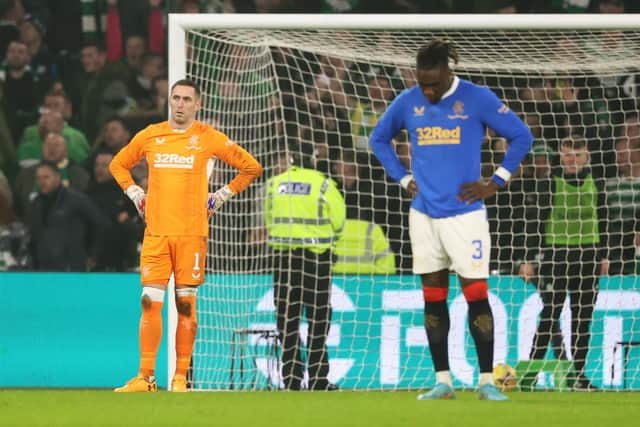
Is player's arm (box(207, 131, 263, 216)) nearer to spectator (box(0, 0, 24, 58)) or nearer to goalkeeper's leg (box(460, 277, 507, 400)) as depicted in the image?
goalkeeper's leg (box(460, 277, 507, 400))

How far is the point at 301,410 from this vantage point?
5.41 meters

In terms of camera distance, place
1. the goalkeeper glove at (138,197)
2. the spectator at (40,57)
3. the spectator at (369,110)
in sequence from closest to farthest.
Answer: the goalkeeper glove at (138,197), the spectator at (369,110), the spectator at (40,57)

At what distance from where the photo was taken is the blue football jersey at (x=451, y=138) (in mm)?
6055

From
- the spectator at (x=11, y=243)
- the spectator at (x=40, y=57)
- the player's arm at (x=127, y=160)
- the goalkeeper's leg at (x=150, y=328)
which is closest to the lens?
the goalkeeper's leg at (x=150, y=328)

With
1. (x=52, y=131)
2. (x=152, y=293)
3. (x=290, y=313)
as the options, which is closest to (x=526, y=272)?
(x=290, y=313)

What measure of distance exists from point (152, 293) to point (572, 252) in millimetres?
3491

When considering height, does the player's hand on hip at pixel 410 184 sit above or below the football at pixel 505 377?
above

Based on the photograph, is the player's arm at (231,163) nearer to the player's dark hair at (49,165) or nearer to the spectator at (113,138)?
the player's dark hair at (49,165)

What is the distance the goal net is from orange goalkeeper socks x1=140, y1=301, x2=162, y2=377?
5.61ft

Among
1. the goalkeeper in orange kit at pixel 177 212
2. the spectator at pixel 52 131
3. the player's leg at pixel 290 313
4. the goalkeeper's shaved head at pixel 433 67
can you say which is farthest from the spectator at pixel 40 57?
the goalkeeper's shaved head at pixel 433 67

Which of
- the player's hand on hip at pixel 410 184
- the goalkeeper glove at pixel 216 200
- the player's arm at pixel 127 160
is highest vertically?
the player's arm at pixel 127 160

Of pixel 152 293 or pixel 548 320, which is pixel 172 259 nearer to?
pixel 152 293

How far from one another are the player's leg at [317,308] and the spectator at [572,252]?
1.42 meters

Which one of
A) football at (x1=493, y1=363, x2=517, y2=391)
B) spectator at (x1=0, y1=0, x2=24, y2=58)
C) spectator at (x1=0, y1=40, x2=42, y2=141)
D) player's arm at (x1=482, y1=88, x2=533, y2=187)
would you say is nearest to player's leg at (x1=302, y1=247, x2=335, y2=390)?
football at (x1=493, y1=363, x2=517, y2=391)
